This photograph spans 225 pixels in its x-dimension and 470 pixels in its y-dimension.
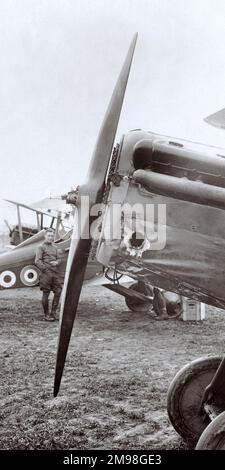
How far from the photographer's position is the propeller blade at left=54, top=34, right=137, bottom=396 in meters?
2.86

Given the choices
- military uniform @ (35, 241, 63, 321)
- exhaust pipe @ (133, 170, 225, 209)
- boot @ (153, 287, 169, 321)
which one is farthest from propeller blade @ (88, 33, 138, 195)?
military uniform @ (35, 241, 63, 321)

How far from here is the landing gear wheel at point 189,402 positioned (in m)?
3.47

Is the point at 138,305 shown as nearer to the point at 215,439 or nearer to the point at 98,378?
the point at 98,378

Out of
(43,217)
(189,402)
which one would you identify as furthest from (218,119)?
(43,217)

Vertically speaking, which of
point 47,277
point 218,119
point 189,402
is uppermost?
point 218,119

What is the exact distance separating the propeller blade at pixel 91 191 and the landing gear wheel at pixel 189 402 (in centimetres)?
94

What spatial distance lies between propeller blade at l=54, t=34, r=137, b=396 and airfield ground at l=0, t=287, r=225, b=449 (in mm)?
870

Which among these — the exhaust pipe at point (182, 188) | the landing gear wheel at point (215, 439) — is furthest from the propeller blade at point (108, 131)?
the landing gear wheel at point (215, 439)

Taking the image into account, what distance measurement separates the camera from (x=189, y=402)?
11.4 ft

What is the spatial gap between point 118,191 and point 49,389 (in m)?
Answer: 2.88

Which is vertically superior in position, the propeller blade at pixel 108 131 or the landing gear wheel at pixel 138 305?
the propeller blade at pixel 108 131

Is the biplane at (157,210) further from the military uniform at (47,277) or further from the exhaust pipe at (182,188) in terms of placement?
the military uniform at (47,277)

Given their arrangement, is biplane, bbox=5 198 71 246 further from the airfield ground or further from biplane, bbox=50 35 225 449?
biplane, bbox=50 35 225 449

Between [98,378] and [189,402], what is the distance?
192 centimetres
